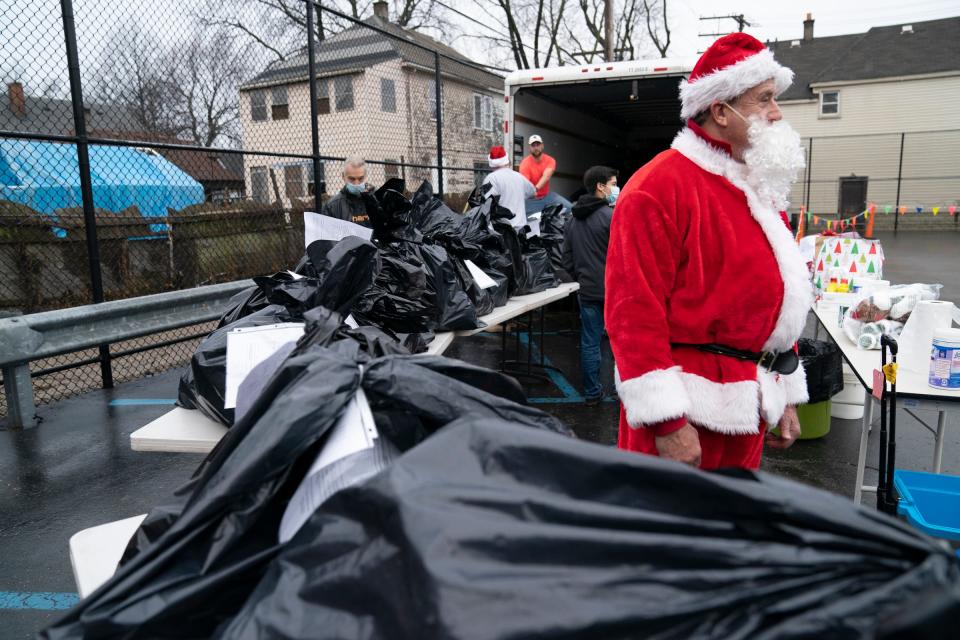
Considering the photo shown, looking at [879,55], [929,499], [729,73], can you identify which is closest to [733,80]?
[729,73]

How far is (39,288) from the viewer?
8008 mm

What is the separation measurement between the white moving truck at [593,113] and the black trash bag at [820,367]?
4525mm

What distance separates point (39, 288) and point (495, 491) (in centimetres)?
895

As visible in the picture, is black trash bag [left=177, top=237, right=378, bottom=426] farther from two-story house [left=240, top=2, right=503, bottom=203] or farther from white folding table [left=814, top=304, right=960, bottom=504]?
two-story house [left=240, top=2, right=503, bottom=203]

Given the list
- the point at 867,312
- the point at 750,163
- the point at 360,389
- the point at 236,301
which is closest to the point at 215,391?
the point at 236,301

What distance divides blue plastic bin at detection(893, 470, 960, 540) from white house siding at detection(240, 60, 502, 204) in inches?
486

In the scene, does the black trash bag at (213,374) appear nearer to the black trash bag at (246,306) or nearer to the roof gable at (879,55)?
the black trash bag at (246,306)

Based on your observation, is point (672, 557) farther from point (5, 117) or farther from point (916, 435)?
point (5, 117)

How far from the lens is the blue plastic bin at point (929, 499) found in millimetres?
2430

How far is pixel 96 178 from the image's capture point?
27.2 feet

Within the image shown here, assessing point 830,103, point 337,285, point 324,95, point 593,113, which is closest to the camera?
point 337,285

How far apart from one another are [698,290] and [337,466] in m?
1.26

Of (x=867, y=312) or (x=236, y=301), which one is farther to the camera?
(x=867, y=312)

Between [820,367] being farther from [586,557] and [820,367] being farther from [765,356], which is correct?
[586,557]
